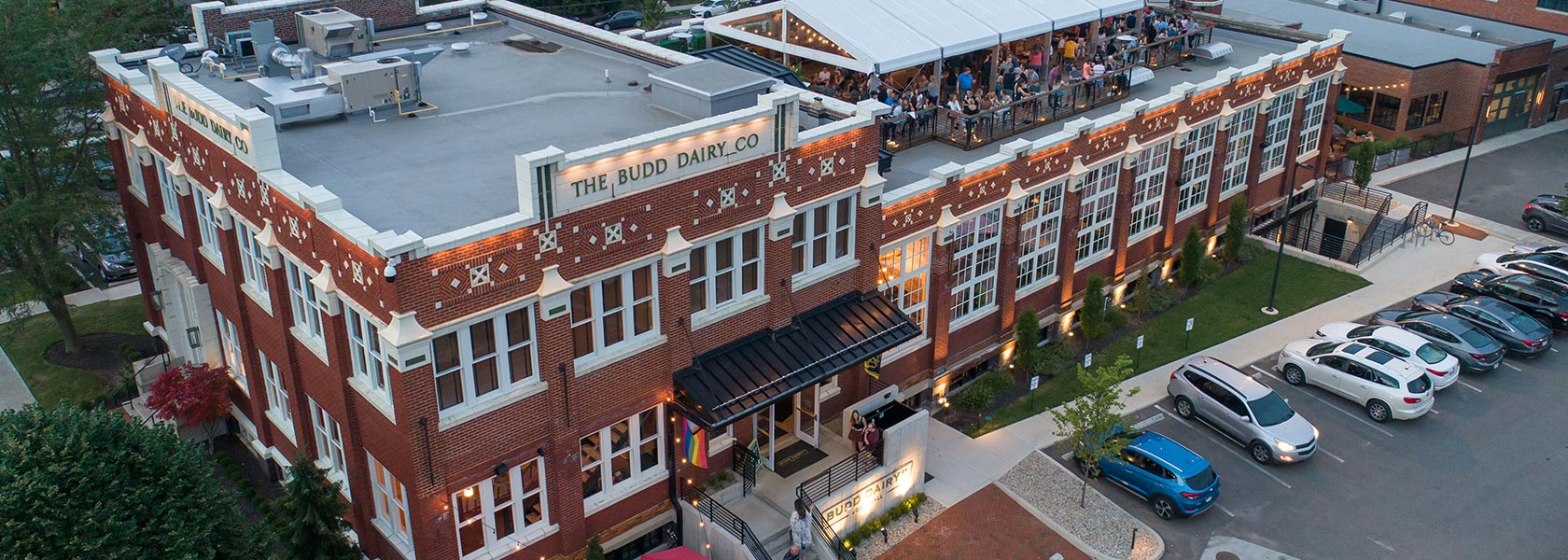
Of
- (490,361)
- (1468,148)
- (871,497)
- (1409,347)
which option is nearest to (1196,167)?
(1409,347)

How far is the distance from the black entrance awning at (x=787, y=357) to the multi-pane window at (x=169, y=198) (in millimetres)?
14103

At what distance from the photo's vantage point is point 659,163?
23719 millimetres

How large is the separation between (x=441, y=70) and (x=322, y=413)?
11.4m

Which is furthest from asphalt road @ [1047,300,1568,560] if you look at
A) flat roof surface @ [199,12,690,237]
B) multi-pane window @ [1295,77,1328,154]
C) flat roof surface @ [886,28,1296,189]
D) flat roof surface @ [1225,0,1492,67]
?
flat roof surface @ [1225,0,1492,67]

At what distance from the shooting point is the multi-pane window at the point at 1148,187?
37.9 meters

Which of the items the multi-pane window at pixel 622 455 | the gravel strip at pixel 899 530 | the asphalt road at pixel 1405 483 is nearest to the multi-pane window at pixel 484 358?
the multi-pane window at pixel 622 455

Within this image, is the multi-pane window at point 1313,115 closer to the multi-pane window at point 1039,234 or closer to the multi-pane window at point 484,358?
the multi-pane window at point 1039,234

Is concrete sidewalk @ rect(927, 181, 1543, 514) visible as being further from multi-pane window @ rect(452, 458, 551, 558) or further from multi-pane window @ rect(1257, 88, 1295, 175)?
multi-pane window @ rect(452, 458, 551, 558)

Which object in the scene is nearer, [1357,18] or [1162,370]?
[1162,370]

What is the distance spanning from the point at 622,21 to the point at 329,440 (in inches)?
2164

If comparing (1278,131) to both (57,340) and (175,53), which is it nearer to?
(175,53)

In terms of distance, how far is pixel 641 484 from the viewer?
2672cm

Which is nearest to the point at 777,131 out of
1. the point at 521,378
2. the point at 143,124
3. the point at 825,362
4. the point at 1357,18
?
the point at 825,362

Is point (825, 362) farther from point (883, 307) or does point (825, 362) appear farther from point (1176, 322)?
point (1176, 322)
